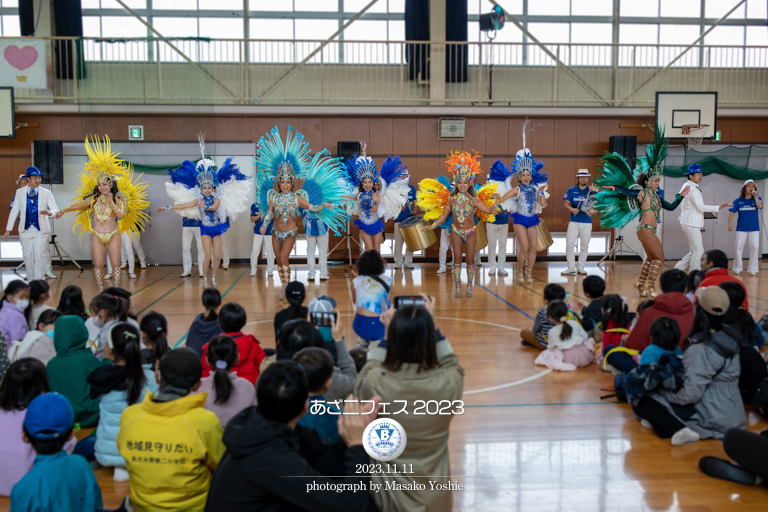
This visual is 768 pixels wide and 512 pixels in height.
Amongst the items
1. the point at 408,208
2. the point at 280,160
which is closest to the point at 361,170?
the point at 408,208

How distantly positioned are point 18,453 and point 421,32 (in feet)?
38.0

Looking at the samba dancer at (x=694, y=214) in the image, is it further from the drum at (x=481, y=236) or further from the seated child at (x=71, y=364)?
the seated child at (x=71, y=364)

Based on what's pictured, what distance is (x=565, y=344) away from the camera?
16.5 feet

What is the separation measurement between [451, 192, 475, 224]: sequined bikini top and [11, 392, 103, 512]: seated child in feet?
20.1

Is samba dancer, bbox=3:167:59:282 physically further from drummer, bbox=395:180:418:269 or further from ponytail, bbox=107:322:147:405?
ponytail, bbox=107:322:147:405

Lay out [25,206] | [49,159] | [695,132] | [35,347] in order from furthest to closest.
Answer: [695,132] → [49,159] → [25,206] → [35,347]

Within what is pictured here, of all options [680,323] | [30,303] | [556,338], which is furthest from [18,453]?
[680,323]

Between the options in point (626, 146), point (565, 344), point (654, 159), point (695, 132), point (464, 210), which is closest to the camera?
point (565, 344)

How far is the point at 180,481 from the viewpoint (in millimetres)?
2410

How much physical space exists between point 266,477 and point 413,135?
11.0 meters

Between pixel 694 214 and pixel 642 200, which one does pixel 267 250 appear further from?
pixel 694 214

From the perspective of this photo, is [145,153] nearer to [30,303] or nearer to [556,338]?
[30,303]

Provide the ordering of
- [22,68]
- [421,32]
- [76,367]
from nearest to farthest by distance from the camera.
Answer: [76,367] → [22,68] → [421,32]

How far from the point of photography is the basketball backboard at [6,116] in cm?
1140
